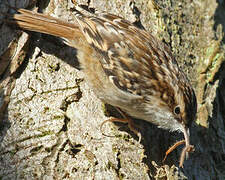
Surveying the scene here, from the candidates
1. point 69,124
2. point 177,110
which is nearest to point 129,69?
point 177,110

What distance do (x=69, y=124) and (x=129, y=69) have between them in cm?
55

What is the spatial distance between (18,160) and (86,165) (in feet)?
1.28

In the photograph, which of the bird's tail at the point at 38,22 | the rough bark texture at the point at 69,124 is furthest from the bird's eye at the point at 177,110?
the bird's tail at the point at 38,22

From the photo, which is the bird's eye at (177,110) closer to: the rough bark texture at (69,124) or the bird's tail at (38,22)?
the rough bark texture at (69,124)

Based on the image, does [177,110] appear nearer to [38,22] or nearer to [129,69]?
[129,69]

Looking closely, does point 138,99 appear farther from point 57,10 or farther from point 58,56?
point 57,10

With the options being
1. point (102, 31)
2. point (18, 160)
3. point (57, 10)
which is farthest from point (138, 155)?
point (57, 10)

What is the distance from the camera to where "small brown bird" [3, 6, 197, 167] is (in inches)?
91.6

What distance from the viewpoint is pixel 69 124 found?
2.15m

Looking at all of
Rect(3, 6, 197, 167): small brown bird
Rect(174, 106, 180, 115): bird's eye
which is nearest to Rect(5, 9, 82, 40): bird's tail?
Rect(3, 6, 197, 167): small brown bird

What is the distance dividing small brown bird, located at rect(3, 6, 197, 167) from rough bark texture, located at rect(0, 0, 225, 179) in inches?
3.0

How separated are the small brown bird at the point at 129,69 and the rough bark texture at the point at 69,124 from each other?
0.08m

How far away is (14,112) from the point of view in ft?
7.06

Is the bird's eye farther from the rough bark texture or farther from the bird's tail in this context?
the bird's tail
